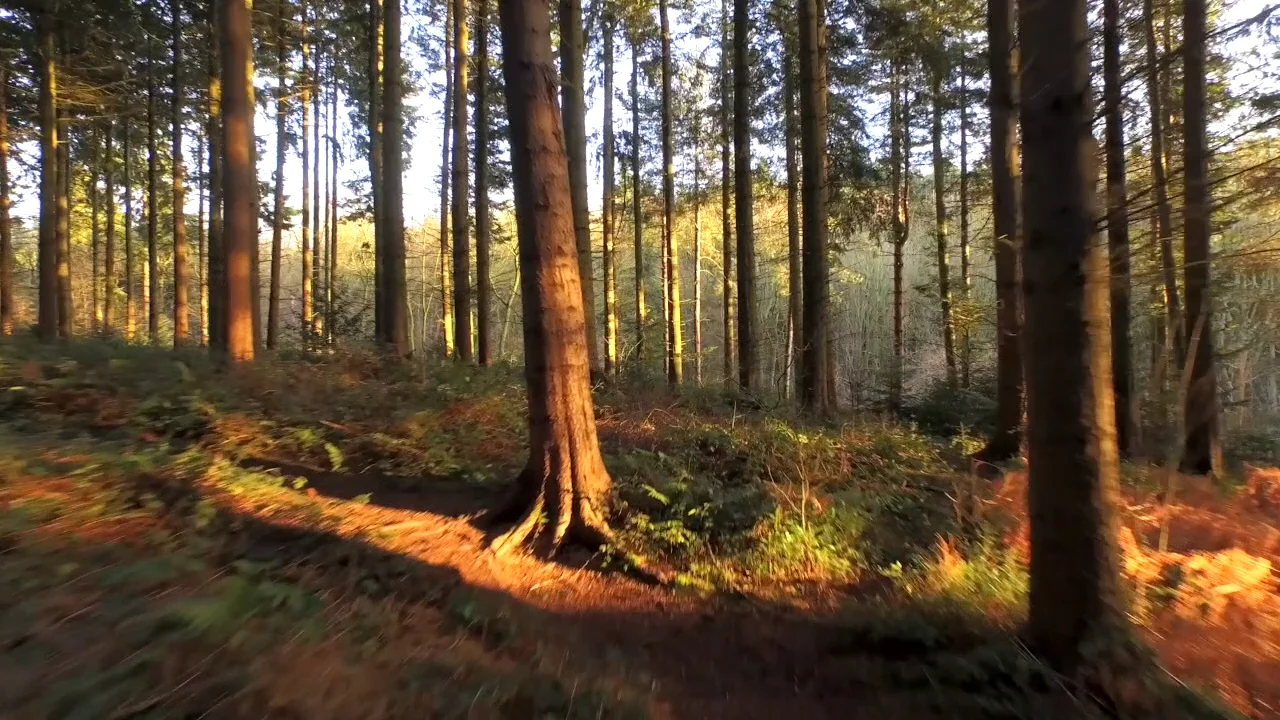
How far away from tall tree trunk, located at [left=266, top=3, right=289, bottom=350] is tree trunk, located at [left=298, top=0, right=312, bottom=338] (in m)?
0.57

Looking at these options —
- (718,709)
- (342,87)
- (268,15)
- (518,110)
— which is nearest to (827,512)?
(718,709)

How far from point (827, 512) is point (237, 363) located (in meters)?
8.39

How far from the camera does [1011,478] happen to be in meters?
7.75

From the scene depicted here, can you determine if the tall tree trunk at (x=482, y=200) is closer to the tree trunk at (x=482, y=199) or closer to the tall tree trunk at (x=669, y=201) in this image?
the tree trunk at (x=482, y=199)

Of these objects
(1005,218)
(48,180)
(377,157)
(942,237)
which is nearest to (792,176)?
(942,237)

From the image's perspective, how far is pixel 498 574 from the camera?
5.66 metres

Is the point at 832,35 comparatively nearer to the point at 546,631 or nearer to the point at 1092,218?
the point at 1092,218

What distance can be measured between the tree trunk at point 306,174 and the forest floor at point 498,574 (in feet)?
31.7

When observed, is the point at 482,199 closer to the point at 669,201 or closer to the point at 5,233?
the point at 669,201

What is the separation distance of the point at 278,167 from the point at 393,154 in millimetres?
13088

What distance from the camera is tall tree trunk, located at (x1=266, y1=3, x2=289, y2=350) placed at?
60.7ft

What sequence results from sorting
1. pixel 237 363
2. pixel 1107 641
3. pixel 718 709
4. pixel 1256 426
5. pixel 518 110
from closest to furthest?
pixel 1107 641 < pixel 718 709 < pixel 518 110 < pixel 237 363 < pixel 1256 426

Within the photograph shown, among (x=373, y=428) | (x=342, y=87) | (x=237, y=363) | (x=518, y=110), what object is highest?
(x=342, y=87)

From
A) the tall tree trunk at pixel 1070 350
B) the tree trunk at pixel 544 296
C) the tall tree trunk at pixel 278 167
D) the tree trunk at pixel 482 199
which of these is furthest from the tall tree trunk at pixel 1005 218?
the tall tree trunk at pixel 278 167
